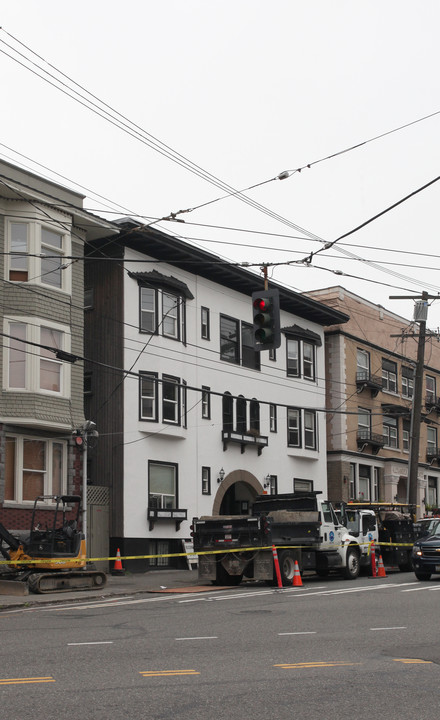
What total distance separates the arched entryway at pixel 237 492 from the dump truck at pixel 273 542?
8.52 m

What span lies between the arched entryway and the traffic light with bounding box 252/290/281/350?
18.5 metres

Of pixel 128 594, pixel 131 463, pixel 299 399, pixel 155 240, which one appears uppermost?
pixel 155 240

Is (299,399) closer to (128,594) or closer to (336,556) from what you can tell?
(336,556)

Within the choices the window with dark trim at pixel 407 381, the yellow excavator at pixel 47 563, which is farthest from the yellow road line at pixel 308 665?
the window with dark trim at pixel 407 381

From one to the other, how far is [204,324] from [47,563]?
49.4ft

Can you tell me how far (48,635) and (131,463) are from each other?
58.6 ft

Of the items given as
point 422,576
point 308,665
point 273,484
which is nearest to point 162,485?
point 273,484

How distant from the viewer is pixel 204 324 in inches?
1421

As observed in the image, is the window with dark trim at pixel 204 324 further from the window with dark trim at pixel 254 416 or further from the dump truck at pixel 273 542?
the dump truck at pixel 273 542

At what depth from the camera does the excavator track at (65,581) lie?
22.3 metres

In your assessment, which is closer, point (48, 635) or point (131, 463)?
point (48, 635)

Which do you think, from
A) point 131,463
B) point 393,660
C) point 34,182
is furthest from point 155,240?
point 393,660

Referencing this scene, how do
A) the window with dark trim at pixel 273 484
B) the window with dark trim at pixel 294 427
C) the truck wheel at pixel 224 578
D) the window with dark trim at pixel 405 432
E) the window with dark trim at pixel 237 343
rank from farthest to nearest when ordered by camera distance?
the window with dark trim at pixel 405 432 < the window with dark trim at pixel 294 427 < the window with dark trim at pixel 273 484 < the window with dark trim at pixel 237 343 < the truck wheel at pixel 224 578

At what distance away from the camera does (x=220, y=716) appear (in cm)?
774
